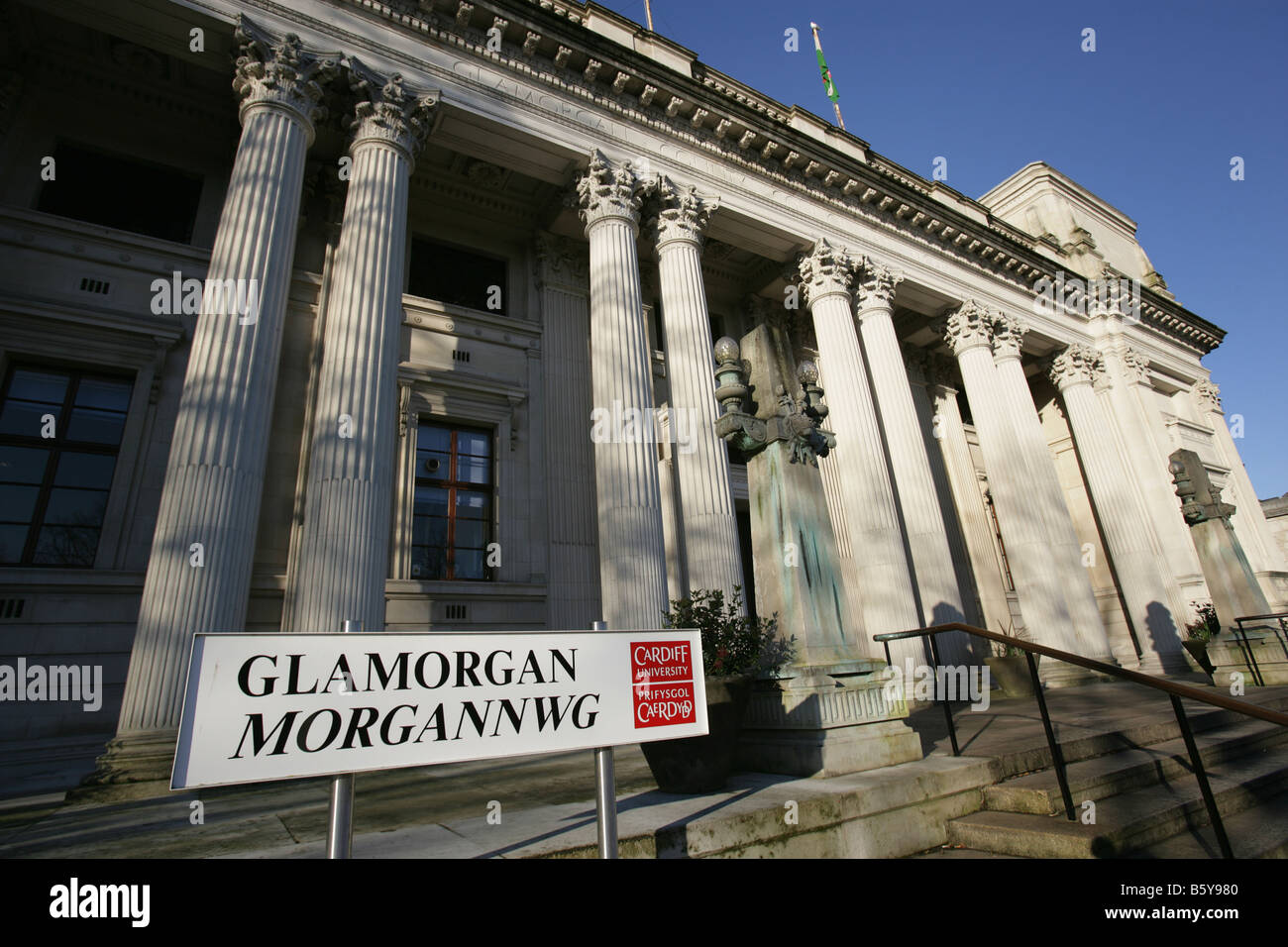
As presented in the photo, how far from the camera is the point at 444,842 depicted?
327 centimetres

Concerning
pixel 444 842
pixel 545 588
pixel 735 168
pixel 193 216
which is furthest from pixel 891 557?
pixel 193 216

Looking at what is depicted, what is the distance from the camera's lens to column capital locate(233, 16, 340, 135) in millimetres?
8680

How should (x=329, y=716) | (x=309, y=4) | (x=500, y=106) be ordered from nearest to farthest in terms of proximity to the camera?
(x=329, y=716) < (x=309, y=4) < (x=500, y=106)

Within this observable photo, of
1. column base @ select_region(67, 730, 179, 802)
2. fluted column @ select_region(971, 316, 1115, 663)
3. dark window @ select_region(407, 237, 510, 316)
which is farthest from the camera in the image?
fluted column @ select_region(971, 316, 1115, 663)

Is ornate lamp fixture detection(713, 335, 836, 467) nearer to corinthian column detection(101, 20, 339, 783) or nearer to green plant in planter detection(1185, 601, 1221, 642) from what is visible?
corinthian column detection(101, 20, 339, 783)

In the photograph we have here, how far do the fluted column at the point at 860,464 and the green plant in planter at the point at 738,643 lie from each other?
23.1 ft

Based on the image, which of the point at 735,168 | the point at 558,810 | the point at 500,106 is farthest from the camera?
the point at 735,168

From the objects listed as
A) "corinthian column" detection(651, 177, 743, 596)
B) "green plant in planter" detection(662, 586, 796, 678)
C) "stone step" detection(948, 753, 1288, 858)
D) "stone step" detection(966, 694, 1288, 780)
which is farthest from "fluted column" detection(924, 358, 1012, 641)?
"green plant in planter" detection(662, 586, 796, 678)

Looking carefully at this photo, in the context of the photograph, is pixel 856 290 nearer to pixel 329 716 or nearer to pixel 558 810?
pixel 558 810

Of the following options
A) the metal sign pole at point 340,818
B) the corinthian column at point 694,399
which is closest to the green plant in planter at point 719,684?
the metal sign pole at point 340,818

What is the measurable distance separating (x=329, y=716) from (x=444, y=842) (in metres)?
1.54

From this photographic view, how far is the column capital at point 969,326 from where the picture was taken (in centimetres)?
1672

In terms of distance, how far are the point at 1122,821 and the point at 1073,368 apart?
19797mm

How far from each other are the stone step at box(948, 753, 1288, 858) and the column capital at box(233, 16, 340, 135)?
1138 cm
